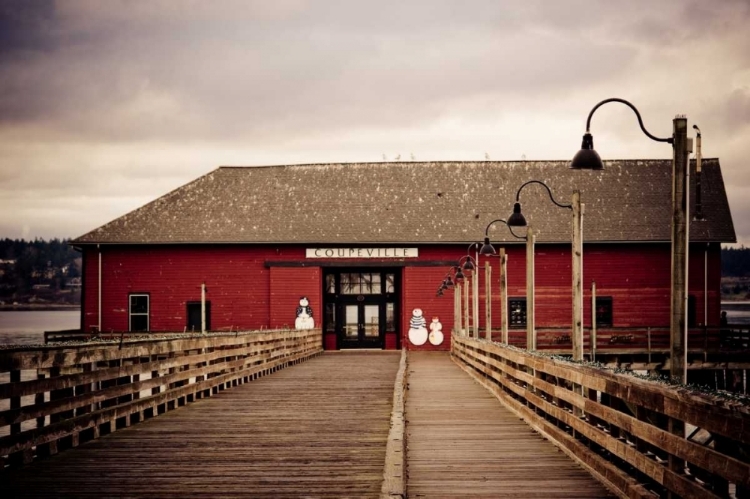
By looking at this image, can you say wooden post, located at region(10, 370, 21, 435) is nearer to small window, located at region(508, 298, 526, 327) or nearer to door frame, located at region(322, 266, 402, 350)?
small window, located at region(508, 298, 526, 327)

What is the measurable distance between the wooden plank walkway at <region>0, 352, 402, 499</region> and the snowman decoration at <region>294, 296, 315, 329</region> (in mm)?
22049

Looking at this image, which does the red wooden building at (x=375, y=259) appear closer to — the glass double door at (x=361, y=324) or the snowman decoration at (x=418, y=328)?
the glass double door at (x=361, y=324)

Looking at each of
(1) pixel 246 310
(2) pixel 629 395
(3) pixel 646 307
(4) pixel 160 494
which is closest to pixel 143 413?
(4) pixel 160 494

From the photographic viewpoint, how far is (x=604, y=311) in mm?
36906

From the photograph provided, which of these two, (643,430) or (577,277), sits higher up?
(577,277)

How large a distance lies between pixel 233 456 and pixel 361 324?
2993 centimetres

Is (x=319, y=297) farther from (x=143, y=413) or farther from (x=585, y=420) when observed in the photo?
(x=585, y=420)

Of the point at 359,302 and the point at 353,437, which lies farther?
the point at 359,302

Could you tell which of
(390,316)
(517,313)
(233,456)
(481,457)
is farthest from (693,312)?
(233,456)

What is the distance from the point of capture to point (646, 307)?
120ft

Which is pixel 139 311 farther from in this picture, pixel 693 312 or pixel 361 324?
pixel 693 312

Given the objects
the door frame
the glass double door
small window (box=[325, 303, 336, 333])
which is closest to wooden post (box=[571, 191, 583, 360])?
the door frame

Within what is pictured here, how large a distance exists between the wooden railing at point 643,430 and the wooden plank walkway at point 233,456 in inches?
78.4

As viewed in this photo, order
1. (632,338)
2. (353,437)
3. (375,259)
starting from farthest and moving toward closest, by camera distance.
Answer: (375,259)
(632,338)
(353,437)
